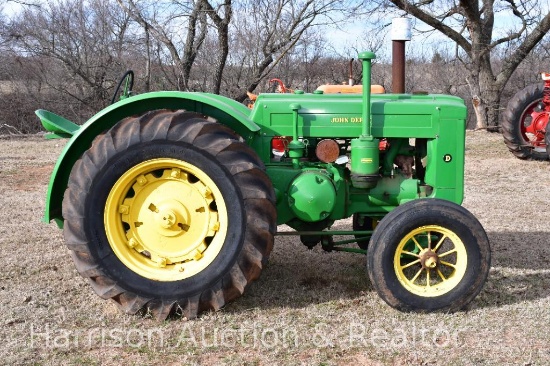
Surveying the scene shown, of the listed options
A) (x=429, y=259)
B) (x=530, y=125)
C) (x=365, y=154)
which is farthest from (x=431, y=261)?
(x=530, y=125)

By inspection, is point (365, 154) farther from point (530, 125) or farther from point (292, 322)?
point (530, 125)

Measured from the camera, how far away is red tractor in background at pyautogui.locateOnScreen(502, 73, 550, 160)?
11.1m

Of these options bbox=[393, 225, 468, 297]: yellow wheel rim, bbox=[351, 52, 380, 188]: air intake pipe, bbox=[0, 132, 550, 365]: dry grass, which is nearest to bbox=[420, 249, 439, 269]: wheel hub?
bbox=[393, 225, 468, 297]: yellow wheel rim

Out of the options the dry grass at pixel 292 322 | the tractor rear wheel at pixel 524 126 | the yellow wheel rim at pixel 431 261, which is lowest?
the dry grass at pixel 292 322

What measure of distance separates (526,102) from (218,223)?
890 cm

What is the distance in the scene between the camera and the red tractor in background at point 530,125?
11.1 m

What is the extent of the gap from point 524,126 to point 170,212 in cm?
917

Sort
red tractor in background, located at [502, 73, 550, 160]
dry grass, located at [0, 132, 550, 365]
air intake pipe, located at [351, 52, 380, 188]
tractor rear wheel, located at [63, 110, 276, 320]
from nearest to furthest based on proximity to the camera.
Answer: dry grass, located at [0, 132, 550, 365] → tractor rear wheel, located at [63, 110, 276, 320] → air intake pipe, located at [351, 52, 380, 188] → red tractor in background, located at [502, 73, 550, 160]

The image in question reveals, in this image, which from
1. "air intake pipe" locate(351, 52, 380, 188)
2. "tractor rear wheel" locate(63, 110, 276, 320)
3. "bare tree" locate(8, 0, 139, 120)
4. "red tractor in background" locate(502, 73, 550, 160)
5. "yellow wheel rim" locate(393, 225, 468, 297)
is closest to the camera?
"tractor rear wheel" locate(63, 110, 276, 320)

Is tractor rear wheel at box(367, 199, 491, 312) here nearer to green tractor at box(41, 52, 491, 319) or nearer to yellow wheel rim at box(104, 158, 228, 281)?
green tractor at box(41, 52, 491, 319)

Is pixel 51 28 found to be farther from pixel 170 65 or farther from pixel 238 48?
pixel 238 48

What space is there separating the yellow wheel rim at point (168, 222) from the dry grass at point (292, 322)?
1.21ft

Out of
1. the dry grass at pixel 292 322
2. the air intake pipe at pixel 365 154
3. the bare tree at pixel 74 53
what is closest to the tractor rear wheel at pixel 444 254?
the dry grass at pixel 292 322

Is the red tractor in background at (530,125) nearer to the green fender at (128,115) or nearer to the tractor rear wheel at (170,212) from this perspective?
the green fender at (128,115)
